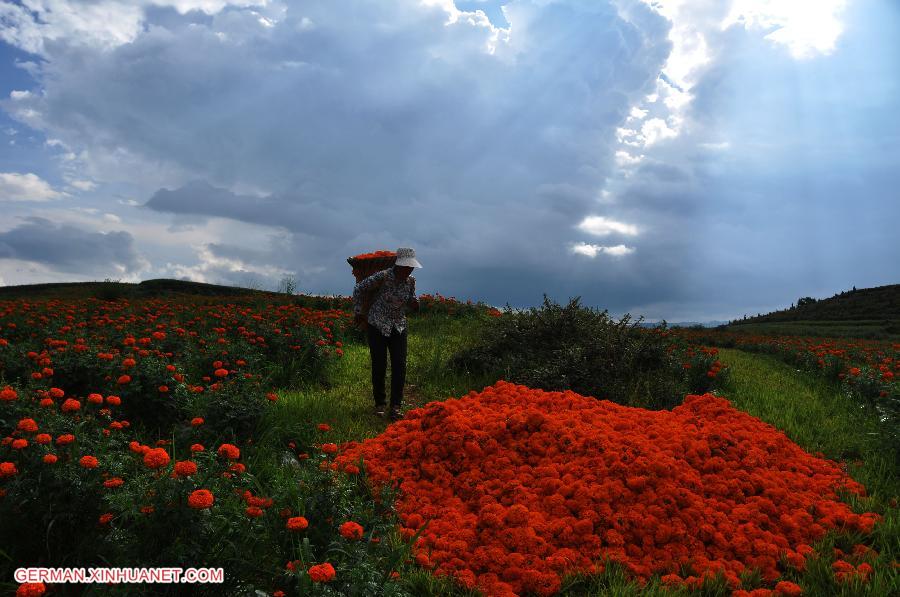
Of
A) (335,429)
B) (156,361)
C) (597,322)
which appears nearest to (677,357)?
(597,322)

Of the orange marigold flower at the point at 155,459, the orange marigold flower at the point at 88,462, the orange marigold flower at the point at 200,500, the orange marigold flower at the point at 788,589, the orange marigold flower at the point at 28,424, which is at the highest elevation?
the orange marigold flower at the point at 28,424

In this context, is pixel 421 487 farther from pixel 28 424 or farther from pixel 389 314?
pixel 389 314

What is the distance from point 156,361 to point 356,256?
11.7 ft

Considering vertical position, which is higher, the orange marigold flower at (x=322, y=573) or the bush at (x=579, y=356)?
the bush at (x=579, y=356)

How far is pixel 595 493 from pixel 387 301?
4007 millimetres

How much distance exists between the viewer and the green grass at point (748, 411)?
3719mm

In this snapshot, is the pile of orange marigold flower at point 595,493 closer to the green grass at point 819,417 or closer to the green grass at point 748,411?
the green grass at point 748,411

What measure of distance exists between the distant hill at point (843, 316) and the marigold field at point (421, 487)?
864 inches

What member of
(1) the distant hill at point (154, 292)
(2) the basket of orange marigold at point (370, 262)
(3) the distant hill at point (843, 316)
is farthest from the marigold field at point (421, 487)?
(3) the distant hill at point (843, 316)

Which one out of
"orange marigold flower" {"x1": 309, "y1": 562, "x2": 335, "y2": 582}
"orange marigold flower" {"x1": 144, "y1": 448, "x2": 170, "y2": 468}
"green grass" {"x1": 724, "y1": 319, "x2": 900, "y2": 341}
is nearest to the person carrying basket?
"orange marigold flower" {"x1": 144, "y1": 448, "x2": 170, "y2": 468}

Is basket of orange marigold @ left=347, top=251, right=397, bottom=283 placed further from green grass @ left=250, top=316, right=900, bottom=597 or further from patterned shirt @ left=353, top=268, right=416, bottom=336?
green grass @ left=250, top=316, right=900, bottom=597

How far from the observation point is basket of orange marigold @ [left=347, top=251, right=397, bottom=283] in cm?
880

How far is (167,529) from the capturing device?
116 inches

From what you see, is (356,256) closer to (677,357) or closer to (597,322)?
(597,322)
